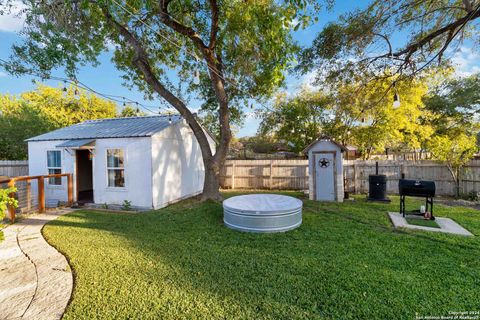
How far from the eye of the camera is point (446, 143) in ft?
26.9

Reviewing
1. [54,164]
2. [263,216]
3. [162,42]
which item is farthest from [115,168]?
[263,216]

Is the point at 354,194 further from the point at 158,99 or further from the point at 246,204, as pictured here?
the point at 158,99

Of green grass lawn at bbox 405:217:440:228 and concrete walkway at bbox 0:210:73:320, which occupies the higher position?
concrete walkway at bbox 0:210:73:320

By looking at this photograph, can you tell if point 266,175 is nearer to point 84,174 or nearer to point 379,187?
point 379,187

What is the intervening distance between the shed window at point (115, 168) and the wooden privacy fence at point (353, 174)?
18.9ft

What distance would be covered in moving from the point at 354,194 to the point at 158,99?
9816 mm

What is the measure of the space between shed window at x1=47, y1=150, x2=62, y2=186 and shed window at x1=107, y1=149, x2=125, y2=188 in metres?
2.32

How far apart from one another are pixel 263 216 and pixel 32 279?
12.6 ft

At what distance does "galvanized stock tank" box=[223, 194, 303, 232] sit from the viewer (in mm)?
4852

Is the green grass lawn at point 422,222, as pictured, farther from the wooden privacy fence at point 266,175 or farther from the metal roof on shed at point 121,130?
the metal roof on shed at point 121,130

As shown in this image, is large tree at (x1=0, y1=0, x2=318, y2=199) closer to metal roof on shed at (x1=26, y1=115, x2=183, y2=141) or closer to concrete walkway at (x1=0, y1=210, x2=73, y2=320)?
metal roof on shed at (x1=26, y1=115, x2=183, y2=141)

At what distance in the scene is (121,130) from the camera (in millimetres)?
8188

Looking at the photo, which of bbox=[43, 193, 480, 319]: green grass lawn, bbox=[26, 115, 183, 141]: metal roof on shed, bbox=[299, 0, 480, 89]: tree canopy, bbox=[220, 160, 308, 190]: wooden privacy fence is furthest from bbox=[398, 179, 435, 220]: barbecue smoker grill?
bbox=[26, 115, 183, 141]: metal roof on shed

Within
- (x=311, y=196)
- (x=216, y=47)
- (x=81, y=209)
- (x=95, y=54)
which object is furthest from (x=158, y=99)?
(x=311, y=196)
